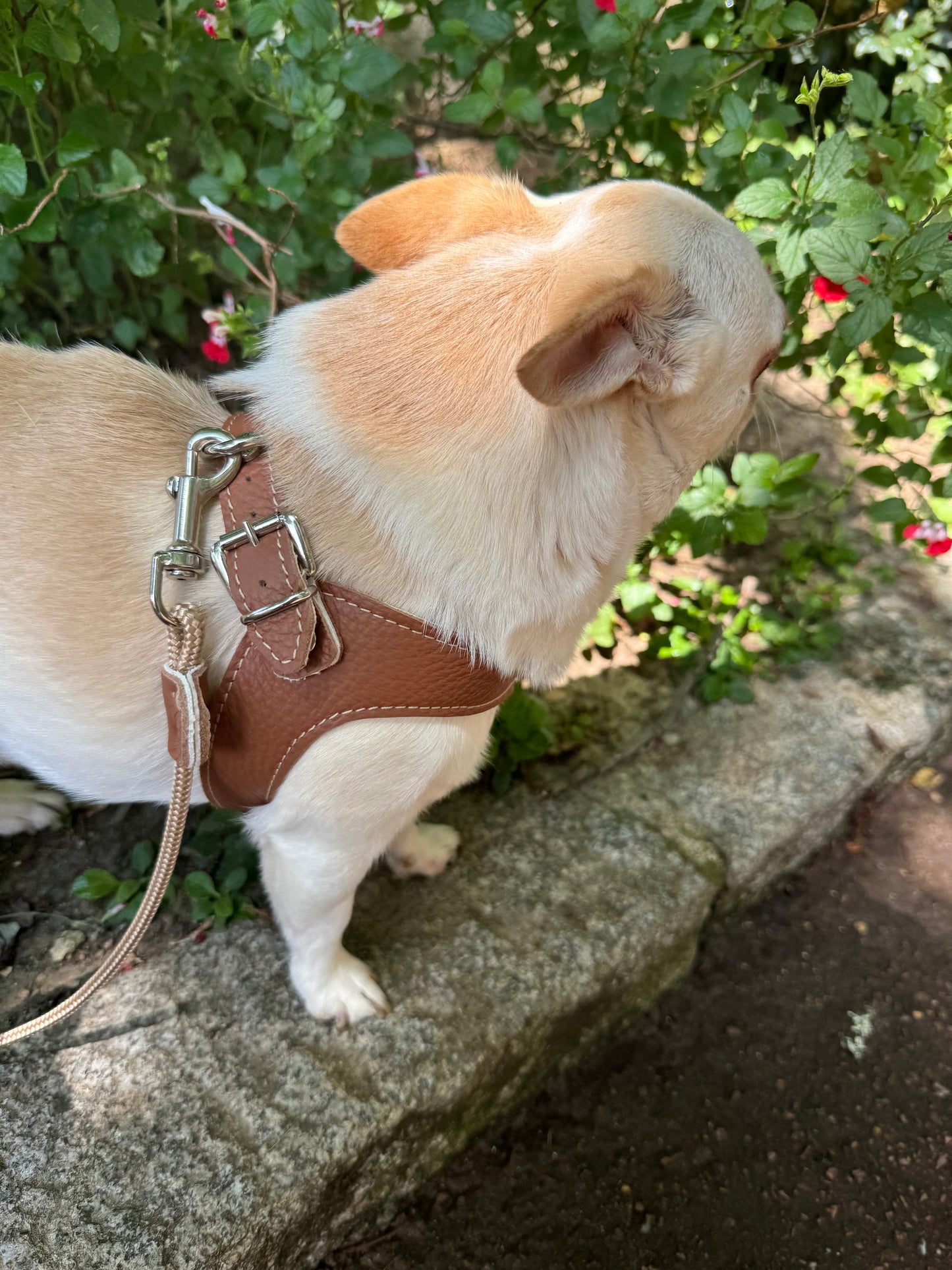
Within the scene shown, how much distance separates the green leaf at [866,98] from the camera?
2.03 metres

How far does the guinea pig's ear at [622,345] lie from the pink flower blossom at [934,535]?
1442 millimetres

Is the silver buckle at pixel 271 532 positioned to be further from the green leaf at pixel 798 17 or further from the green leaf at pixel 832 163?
the green leaf at pixel 798 17

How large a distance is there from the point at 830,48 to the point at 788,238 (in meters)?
3.18

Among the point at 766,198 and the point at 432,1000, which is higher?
Answer: the point at 766,198

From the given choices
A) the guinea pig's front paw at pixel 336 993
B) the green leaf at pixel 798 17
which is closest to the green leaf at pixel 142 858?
the guinea pig's front paw at pixel 336 993

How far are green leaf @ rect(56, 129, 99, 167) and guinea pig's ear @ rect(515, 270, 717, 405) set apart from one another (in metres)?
1.57

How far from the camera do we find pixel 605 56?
2451 mm

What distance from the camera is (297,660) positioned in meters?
1.53

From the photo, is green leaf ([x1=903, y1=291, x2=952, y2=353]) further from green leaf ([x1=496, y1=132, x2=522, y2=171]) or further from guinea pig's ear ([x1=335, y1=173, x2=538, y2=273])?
green leaf ([x1=496, y1=132, x2=522, y2=171])

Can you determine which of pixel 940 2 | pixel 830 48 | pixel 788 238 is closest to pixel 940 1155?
pixel 788 238

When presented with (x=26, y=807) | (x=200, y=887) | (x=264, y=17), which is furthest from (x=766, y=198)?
(x=26, y=807)

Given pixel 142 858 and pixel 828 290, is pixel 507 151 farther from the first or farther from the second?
pixel 142 858

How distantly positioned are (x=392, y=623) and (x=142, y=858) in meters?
1.31

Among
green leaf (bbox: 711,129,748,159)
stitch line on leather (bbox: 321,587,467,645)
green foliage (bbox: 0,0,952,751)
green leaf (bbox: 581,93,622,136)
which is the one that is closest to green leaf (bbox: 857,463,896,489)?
green foliage (bbox: 0,0,952,751)
